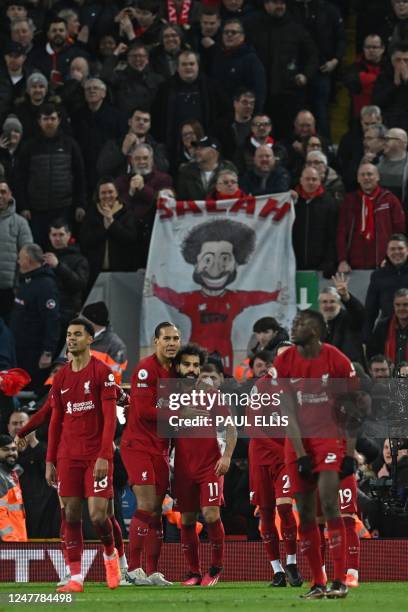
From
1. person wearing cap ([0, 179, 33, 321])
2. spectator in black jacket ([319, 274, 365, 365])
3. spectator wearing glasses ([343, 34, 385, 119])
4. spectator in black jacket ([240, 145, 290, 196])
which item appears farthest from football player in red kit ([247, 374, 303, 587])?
spectator wearing glasses ([343, 34, 385, 119])

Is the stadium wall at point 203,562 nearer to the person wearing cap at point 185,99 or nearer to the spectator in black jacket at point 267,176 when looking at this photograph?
the spectator in black jacket at point 267,176

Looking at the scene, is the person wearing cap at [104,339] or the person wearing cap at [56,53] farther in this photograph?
the person wearing cap at [56,53]

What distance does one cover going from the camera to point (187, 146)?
1972 cm

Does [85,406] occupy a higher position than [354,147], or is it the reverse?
[354,147]

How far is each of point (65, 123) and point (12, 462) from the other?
5.90m

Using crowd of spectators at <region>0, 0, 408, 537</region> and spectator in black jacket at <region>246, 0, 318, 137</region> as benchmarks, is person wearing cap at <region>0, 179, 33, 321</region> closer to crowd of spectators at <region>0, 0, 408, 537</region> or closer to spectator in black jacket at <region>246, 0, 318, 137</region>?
crowd of spectators at <region>0, 0, 408, 537</region>

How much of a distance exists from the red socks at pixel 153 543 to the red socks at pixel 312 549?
2153 mm

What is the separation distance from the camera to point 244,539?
15.0 metres

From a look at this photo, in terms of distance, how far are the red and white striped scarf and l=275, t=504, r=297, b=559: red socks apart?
33.3 ft

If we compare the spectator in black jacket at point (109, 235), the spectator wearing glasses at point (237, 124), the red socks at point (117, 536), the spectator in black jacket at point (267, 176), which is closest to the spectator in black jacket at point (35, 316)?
the spectator in black jacket at point (109, 235)

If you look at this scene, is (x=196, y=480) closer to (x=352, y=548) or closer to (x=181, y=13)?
(x=352, y=548)

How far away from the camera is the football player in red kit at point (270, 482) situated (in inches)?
533

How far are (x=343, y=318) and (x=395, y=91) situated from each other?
3.89 meters

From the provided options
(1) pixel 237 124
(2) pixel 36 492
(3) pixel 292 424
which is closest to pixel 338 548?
(3) pixel 292 424
